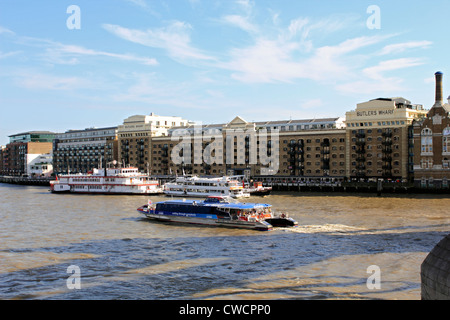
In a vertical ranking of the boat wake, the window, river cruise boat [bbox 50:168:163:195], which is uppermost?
the window

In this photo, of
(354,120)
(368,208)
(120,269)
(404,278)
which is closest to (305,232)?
(404,278)

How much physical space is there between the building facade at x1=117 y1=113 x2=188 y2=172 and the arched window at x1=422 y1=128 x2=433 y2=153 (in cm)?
9316

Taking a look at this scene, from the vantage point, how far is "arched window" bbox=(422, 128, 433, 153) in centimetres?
11144

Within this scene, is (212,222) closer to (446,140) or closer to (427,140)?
(427,140)

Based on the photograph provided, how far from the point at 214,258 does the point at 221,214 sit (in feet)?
66.9

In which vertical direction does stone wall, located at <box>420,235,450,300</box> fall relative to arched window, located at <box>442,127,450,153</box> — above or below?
below

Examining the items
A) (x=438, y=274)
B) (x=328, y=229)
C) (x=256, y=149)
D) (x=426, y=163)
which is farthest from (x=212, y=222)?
(x=256, y=149)

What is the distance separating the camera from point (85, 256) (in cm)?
3797

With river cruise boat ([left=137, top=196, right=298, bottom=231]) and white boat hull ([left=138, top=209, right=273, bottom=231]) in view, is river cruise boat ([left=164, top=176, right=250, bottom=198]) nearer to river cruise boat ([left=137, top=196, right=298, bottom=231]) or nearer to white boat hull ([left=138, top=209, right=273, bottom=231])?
river cruise boat ([left=137, top=196, right=298, bottom=231])

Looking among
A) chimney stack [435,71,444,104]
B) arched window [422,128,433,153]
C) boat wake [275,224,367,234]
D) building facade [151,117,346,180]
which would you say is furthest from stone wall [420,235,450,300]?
building facade [151,117,346,180]

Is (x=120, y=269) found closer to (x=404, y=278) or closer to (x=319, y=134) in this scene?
(x=404, y=278)

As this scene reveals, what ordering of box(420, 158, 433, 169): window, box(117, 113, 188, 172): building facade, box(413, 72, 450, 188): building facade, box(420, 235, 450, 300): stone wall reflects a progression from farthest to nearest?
box(117, 113, 188, 172): building facade, box(420, 158, 433, 169): window, box(413, 72, 450, 188): building facade, box(420, 235, 450, 300): stone wall

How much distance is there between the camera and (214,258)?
3747 centimetres
